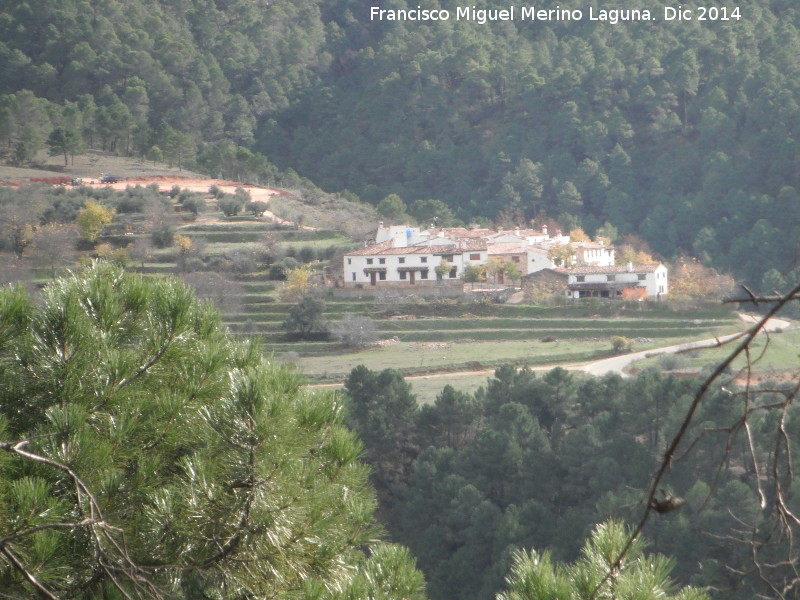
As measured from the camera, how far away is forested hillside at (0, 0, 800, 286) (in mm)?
31578

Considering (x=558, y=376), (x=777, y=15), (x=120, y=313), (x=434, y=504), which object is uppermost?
(x=777, y=15)

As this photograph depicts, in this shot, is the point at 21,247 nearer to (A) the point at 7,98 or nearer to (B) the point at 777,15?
(A) the point at 7,98

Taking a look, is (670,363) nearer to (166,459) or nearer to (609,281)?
(609,281)

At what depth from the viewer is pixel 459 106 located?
136 feet

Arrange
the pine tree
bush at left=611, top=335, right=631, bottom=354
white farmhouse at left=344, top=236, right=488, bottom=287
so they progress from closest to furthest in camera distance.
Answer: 1. the pine tree
2. bush at left=611, top=335, right=631, bottom=354
3. white farmhouse at left=344, top=236, right=488, bottom=287

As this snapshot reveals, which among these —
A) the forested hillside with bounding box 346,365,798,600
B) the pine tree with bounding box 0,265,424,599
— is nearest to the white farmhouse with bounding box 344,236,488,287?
the forested hillside with bounding box 346,365,798,600

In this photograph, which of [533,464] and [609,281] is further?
[609,281]

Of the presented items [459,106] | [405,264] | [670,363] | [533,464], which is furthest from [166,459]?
[459,106]

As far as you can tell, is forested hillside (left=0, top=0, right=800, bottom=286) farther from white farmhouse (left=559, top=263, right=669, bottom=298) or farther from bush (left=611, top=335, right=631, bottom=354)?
bush (left=611, top=335, right=631, bottom=354)

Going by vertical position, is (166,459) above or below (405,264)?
above

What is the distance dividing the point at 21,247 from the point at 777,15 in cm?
3170

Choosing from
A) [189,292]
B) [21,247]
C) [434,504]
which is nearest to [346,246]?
[21,247]

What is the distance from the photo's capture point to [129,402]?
7.03ft

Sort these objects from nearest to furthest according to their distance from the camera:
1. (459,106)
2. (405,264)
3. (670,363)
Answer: (670,363)
(405,264)
(459,106)
